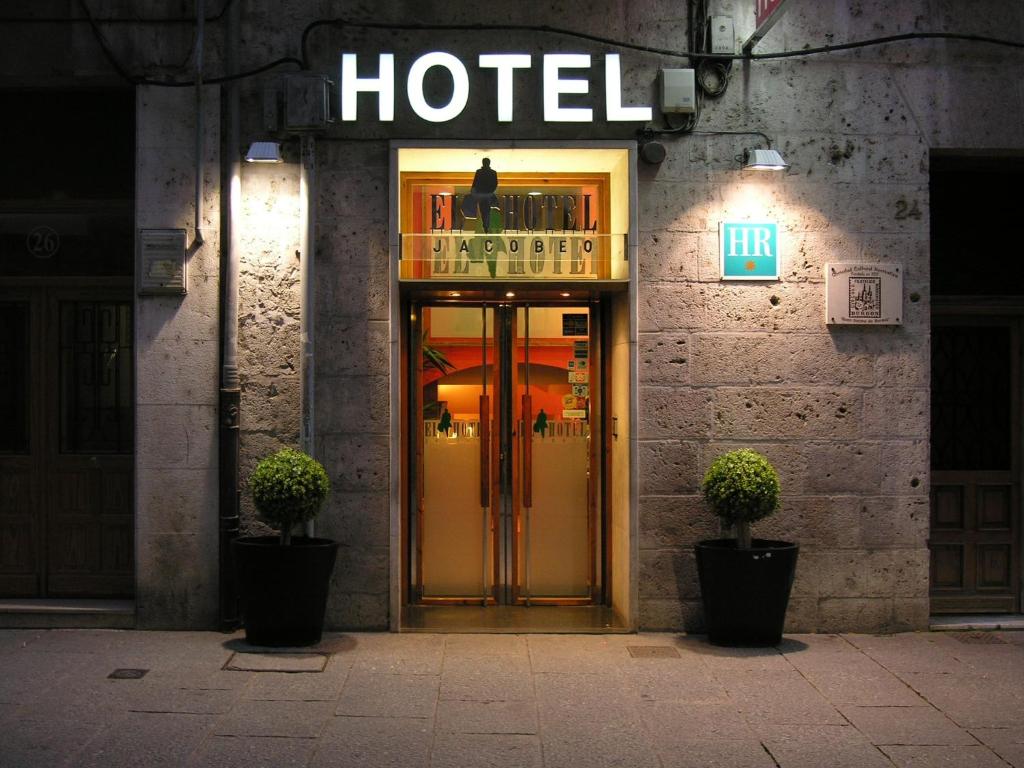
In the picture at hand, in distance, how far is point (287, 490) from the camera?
285 inches

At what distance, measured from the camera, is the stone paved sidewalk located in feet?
17.7

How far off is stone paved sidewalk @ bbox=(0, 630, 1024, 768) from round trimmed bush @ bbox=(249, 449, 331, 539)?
96cm

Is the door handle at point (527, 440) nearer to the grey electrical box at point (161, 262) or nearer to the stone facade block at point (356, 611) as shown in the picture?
the stone facade block at point (356, 611)

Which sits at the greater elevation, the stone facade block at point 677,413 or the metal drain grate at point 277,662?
the stone facade block at point 677,413

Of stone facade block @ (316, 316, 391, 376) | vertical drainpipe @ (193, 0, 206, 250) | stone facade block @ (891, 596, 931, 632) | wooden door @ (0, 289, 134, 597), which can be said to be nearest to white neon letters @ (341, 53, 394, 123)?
vertical drainpipe @ (193, 0, 206, 250)

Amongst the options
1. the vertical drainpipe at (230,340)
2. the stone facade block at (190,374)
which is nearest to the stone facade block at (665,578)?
the vertical drainpipe at (230,340)

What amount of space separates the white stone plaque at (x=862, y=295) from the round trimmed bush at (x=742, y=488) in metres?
1.36

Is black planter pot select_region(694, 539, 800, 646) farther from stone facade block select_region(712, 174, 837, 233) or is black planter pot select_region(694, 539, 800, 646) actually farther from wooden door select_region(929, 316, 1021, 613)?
stone facade block select_region(712, 174, 837, 233)

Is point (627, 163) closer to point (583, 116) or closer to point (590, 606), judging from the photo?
point (583, 116)

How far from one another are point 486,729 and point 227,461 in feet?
10.4

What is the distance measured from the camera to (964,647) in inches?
302

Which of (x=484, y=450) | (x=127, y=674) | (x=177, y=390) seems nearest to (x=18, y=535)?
(x=177, y=390)

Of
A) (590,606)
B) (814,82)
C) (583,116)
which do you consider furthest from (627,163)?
(590,606)

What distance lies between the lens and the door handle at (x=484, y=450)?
8781 millimetres
